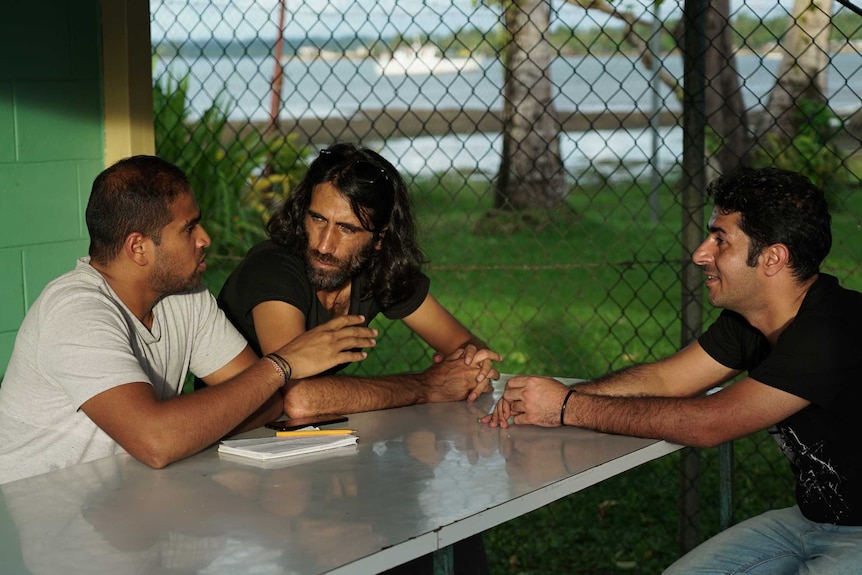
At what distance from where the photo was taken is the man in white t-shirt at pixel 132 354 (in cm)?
274

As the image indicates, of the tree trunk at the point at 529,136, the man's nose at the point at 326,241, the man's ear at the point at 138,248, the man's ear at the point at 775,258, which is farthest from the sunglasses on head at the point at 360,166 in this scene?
the tree trunk at the point at 529,136

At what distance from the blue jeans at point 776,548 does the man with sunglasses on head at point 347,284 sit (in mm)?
841

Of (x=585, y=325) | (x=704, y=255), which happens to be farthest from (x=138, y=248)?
(x=585, y=325)

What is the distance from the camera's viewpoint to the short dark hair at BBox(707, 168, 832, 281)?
315cm

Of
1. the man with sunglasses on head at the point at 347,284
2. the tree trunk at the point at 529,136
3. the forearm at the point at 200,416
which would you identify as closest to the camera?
the forearm at the point at 200,416

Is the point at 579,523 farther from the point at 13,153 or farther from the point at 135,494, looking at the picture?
the point at 135,494

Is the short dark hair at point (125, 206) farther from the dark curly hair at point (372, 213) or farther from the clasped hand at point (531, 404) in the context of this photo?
the clasped hand at point (531, 404)

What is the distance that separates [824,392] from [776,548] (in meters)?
0.47

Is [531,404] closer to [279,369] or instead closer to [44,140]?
[279,369]

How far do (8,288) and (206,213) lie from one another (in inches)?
225

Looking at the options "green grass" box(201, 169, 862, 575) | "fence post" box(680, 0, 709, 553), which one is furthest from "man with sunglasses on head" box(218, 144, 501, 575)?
"fence post" box(680, 0, 709, 553)

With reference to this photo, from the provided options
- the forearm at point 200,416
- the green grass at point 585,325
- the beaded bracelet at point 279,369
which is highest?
the beaded bracelet at point 279,369

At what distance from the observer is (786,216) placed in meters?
3.15

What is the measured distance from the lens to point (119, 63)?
454 cm
